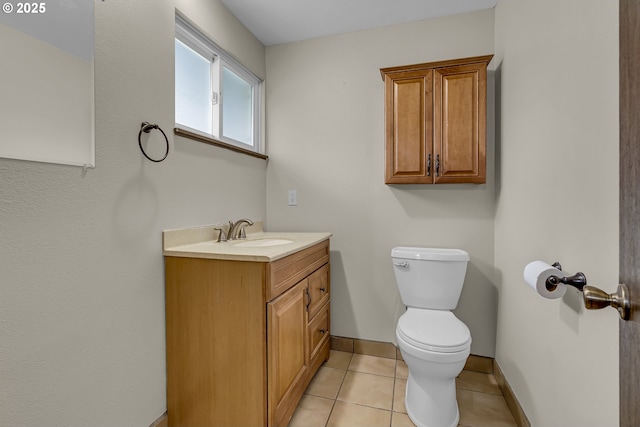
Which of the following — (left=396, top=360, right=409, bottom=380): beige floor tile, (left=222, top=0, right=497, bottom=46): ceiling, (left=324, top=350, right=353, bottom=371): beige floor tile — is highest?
(left=222, top=0, right=497, bottom=46): ceiling

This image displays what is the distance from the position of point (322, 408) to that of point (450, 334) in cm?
80

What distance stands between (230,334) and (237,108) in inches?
62.1

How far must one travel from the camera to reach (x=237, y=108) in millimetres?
2154

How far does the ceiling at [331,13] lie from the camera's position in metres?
1.87

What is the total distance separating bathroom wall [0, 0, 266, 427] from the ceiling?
43 cm

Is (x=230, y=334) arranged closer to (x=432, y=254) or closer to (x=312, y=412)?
(x=312, y=412)

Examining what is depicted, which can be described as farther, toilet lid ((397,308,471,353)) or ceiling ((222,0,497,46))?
ceiling ((222,0,497,46))

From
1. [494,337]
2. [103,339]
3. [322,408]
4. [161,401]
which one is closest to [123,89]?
[103,339]

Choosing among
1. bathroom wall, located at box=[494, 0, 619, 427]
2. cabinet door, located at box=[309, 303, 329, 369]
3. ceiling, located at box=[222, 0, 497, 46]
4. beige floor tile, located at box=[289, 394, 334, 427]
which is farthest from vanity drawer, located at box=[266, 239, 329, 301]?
ceiling, located at box=[222, 0, 497, 46]

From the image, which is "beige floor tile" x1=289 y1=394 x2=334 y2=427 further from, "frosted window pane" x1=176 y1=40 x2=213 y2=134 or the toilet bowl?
"frosted window pane" x1=176 y1=40 x2=213 y2=134

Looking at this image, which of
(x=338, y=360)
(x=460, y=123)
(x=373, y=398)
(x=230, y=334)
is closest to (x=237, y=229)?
(x=230, y=334)

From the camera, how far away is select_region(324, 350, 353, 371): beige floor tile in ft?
6.66

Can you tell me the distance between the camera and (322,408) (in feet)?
5.27

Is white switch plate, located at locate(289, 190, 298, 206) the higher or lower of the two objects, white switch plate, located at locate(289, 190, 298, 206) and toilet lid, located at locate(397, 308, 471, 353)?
the higher
